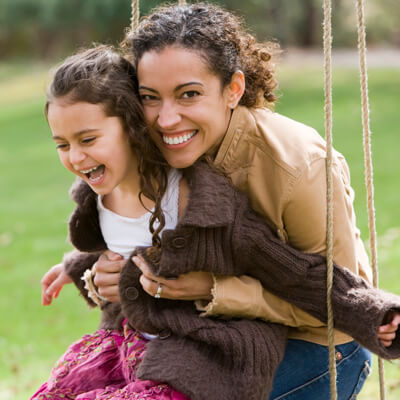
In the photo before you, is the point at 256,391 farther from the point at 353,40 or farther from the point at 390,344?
the point at 353,40

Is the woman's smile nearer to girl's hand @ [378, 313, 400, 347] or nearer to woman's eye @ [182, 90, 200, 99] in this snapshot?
woman's eye @ [182, 90, 200, 99]

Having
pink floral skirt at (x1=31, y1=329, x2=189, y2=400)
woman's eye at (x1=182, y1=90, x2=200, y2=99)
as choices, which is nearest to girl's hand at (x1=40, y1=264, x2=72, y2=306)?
pink floral skirt at (x1=31, y1=329, x2=189, y2=400)

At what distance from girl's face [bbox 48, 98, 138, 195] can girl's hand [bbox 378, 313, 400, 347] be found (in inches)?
36.9

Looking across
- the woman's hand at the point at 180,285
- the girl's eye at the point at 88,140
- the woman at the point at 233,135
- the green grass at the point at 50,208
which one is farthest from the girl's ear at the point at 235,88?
the green grass at the point at 50,208

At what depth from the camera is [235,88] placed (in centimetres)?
231

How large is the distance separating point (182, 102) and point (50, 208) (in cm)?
737

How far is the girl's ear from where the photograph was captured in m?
2.30

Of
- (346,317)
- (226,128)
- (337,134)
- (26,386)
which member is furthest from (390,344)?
(337,134)

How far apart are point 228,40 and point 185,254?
0.70 metres

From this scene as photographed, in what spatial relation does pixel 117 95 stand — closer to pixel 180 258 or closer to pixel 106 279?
pixel 180 258

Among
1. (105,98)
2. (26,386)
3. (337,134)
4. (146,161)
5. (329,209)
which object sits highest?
(337,134)

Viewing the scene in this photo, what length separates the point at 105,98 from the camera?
2.20 meters

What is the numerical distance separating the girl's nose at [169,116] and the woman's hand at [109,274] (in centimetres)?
51

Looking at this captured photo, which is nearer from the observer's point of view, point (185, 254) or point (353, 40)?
point (185, 254)
